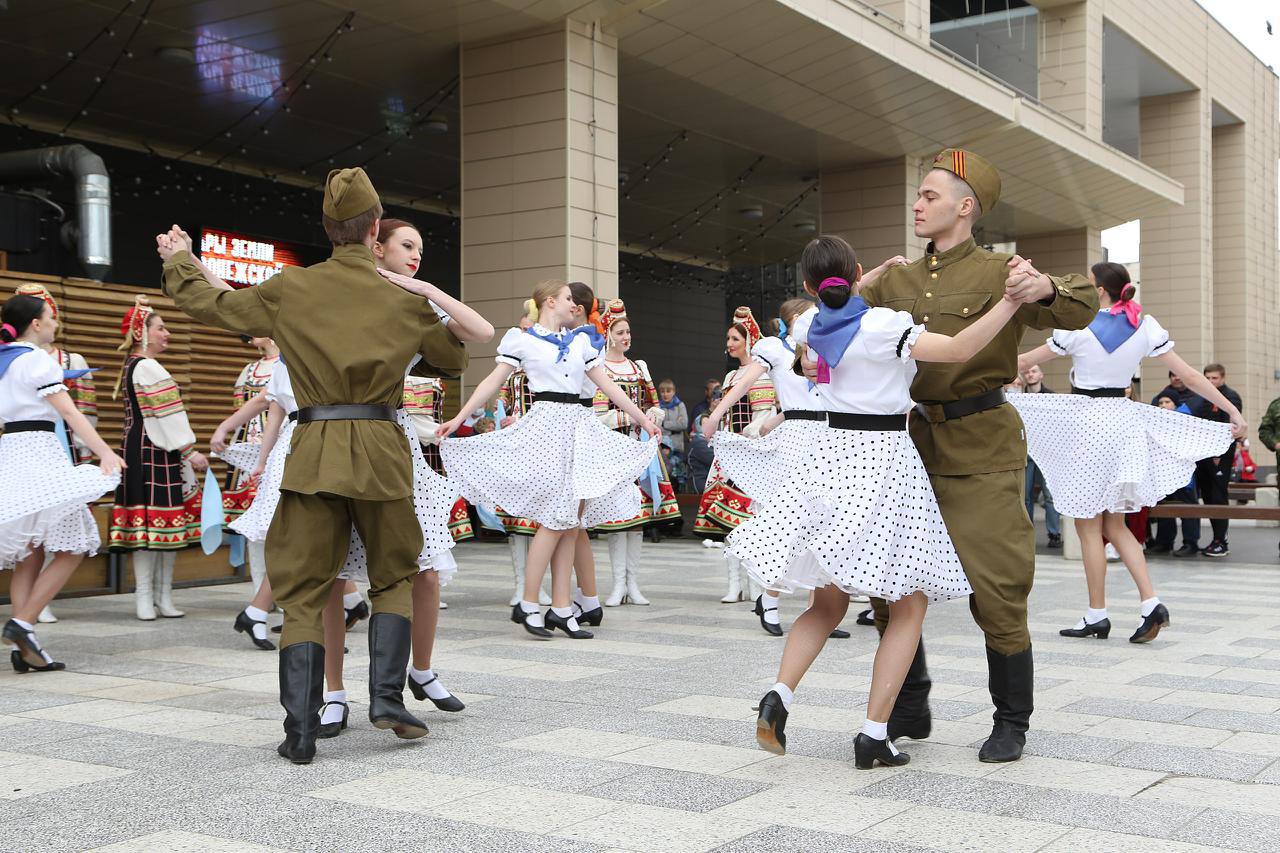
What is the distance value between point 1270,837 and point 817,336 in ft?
5.81

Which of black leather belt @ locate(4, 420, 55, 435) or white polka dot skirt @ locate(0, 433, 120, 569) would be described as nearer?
white polka dot skirt @ locate(0, 433, 120, 569)

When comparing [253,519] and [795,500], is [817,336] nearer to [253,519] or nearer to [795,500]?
[795,500]

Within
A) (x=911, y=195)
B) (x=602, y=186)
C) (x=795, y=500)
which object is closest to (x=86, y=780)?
(x=795, y=500)

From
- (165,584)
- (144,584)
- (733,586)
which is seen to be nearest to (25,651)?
(144,584)

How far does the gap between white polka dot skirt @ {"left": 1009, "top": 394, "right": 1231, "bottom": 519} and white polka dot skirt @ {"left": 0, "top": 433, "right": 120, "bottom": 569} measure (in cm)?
449

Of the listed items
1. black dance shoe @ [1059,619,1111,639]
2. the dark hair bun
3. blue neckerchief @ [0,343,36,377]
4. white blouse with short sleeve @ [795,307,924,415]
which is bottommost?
black dance shoe @ [1059,619,1111,639]

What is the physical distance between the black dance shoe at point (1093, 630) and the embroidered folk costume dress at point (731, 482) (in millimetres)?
1942

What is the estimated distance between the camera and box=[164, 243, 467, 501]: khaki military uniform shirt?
401 cm

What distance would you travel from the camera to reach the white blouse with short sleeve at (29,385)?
6.00 m

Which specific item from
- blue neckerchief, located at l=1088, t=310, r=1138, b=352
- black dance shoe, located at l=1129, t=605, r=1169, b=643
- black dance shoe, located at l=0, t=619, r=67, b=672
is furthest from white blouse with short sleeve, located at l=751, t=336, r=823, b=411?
black dance shoe, located at l=0, t=619, r=67, b=672

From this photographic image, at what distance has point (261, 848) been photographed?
121 inches

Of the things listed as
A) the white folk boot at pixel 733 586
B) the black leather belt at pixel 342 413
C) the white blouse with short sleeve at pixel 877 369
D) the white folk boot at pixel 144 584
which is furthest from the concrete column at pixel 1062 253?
the black leather belt at pixel 342 413

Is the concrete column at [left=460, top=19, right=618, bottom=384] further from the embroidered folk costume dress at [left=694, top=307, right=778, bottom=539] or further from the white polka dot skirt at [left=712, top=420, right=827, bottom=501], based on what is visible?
the white polka dot skirt at [left=712, top=420, right=827, bottom=501]

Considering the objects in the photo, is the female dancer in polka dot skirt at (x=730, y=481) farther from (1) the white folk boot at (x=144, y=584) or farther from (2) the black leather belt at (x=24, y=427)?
(2) the black leather belt at (x=24, y=427)
